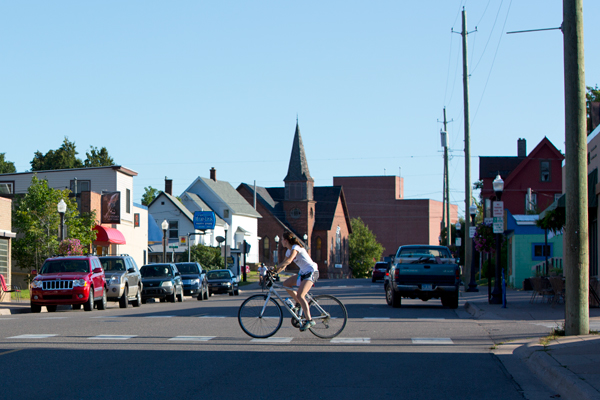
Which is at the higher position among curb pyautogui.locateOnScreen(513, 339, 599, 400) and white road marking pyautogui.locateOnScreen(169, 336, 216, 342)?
curb pyautogui.locateOnScreen(513, 339, 599, 400)

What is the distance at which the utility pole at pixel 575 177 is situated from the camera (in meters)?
11.7

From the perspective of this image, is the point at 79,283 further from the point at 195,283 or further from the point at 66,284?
the point at 195,283

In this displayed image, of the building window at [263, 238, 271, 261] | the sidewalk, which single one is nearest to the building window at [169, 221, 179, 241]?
the building window at [263, 238, 271, 261]

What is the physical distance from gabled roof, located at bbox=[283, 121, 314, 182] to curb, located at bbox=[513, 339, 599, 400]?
8992 centimetres

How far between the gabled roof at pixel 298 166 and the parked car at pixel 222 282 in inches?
2472

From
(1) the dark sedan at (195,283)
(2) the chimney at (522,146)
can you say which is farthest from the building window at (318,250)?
(1) the dark sedan at (195,283)

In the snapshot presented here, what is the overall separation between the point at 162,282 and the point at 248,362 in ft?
63.8

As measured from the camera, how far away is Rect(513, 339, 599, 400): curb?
7.26m

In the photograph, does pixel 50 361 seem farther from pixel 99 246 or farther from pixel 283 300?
pixel 99 246

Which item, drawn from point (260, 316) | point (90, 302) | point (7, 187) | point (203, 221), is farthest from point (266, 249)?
point (260, 316)

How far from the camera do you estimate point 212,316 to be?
19.0 metres

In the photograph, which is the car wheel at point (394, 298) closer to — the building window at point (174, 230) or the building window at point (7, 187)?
the building window at point (7, 187)

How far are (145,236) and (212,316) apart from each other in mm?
35354

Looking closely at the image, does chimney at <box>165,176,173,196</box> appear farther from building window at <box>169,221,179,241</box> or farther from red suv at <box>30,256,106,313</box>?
red suv at <box>30,256,106,313</box>
